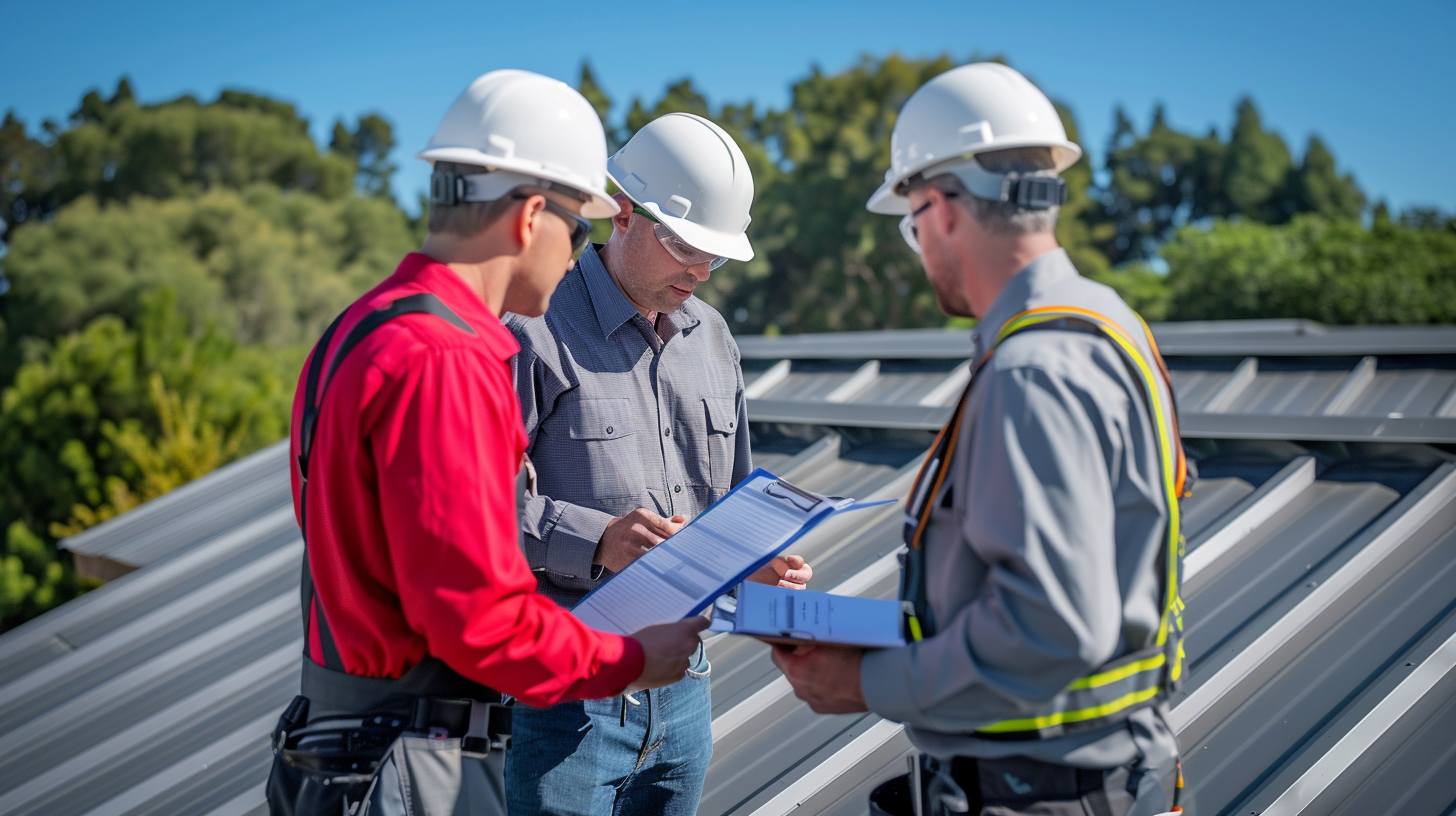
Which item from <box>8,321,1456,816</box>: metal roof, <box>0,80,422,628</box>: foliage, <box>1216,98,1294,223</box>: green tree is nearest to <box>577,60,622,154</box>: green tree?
<box>0,80,422,628</box>: foliage

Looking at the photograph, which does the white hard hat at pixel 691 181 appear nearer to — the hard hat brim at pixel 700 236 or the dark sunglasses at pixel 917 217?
the hard hat brim at pixel 700 236

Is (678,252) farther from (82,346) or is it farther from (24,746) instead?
(82,346)

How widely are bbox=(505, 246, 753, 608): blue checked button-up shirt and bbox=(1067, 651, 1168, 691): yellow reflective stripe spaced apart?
1.27 m

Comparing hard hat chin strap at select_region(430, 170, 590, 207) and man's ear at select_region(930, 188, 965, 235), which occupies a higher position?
hard hat chin strap at select_region(430, 170, 590, 207)

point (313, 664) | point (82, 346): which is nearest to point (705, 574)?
point (313, 664)

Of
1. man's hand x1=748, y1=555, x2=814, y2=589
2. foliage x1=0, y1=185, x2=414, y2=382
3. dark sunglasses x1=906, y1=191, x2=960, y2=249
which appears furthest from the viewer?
foliage x1=0, y1=185, x2=414, y2=382

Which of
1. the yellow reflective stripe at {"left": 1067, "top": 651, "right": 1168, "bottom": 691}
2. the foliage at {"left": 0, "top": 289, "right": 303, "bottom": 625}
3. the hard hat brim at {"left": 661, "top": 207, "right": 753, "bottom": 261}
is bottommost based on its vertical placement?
the foliage at {"left": 0, "top": 289, "right": 303, "bottom": 625}

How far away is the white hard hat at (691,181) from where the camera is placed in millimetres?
2865

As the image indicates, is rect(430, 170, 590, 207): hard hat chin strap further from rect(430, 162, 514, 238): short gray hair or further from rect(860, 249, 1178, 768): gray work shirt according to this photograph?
rect(860, 249, 1178, 768): gray work shirt

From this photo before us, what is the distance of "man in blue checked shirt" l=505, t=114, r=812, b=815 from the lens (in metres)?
2.59

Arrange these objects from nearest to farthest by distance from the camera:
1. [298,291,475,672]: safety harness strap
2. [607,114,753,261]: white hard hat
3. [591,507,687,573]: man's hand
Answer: [298,291,475,672]: safety harness strap → [591,507,687,573]: man's hand → [607,114,753,261]: white hard hat

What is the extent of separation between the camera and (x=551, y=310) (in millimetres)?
2824

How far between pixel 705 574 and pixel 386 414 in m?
0.78

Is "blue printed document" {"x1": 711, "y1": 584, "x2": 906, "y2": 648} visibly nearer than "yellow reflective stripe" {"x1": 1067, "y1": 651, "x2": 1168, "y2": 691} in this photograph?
No
